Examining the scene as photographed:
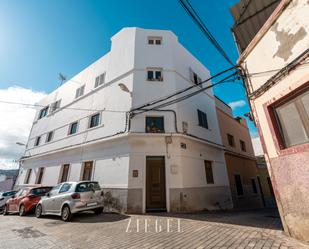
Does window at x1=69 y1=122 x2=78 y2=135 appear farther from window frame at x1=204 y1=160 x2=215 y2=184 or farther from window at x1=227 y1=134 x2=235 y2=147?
window at x1=227 y1=134 x2=235 y2=147

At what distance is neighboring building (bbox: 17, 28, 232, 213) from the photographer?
9156 millimetres

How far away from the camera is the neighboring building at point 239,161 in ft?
43.3

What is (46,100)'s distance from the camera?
20625mm

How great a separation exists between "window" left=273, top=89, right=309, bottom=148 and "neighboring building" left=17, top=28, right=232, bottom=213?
544 cm

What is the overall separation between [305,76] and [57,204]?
10.3m

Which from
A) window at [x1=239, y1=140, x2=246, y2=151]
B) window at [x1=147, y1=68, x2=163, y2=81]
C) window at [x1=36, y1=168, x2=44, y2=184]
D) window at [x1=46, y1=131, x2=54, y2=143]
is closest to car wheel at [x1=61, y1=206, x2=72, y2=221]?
window at [x1=147, y1=68, x2=163, y2=81]

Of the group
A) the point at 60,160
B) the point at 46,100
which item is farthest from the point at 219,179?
the point at 46,100

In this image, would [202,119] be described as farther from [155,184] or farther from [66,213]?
[66,213]

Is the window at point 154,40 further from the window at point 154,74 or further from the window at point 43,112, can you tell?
the window at point 43,112

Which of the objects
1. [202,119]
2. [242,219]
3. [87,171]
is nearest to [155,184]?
[242,219]

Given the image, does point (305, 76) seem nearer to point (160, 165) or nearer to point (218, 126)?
point (160, 165)

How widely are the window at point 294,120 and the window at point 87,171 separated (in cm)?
1066

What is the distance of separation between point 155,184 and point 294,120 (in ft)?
22.6

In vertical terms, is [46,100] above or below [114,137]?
above
